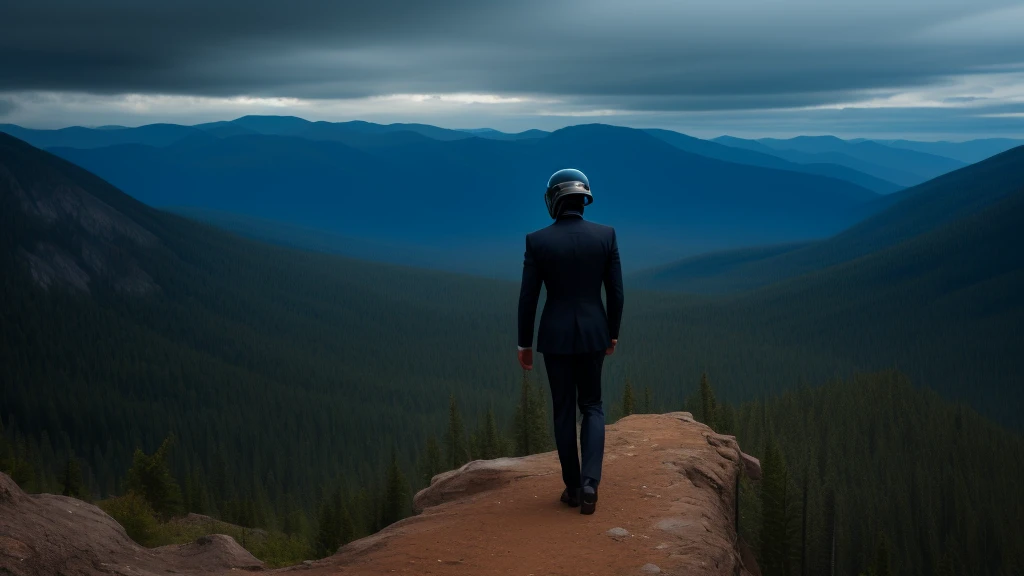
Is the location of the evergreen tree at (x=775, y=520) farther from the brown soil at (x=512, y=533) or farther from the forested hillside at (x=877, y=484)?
the brown soil at (x=512, y=533)

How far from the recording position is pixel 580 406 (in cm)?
1543

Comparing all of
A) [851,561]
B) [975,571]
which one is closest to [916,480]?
[975,571]

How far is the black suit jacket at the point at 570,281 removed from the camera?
1464cm

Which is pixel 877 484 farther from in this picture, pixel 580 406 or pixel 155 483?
pixel 580 406

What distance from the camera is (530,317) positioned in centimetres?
1486

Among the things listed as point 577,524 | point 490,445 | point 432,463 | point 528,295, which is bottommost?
point 432,463

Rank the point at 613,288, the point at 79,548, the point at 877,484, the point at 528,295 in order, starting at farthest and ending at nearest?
the point at 877,484 → the point at 613,288 → the point at 528,295 → the point at 79,548

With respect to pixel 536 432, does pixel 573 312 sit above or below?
above

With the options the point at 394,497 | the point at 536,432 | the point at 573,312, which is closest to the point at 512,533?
the point at 573,312

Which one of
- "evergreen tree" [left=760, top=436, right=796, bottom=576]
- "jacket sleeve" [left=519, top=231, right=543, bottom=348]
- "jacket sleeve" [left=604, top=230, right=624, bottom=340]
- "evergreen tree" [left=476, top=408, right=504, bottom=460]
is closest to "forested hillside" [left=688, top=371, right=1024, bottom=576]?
"evergreen tree" [left=760, top=436, right=796, bottom=576]

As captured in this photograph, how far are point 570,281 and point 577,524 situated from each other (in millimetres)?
4519

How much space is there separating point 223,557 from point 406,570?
6.18m

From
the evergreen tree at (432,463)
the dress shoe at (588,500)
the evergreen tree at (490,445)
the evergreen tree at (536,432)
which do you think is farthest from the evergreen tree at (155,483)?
the dress shoe at (588,500)

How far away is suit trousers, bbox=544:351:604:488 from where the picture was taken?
15.0 m
